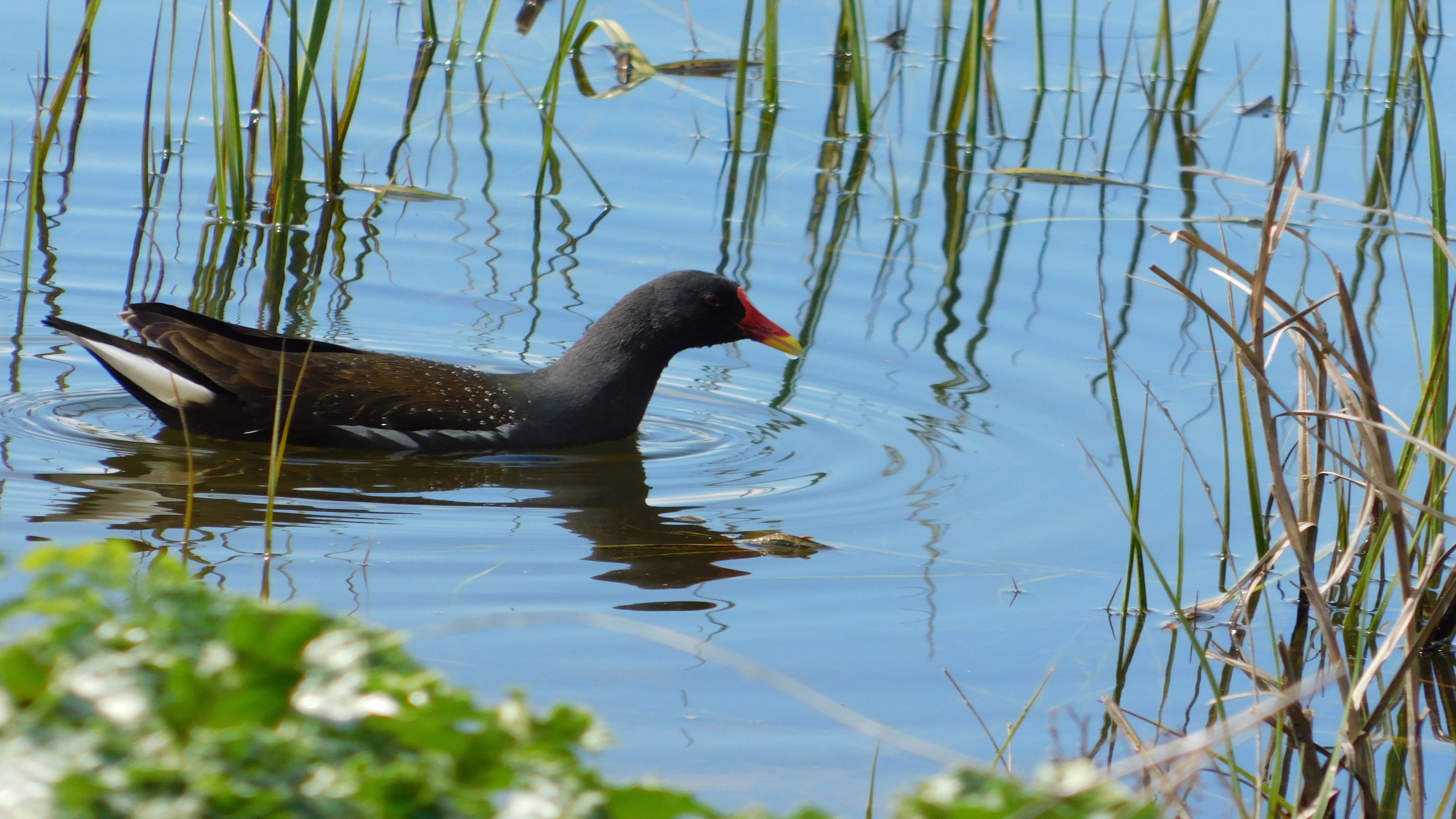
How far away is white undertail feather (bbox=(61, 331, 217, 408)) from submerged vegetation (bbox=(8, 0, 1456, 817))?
61 cm

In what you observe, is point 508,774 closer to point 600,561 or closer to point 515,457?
point 600,561

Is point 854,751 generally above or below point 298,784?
below

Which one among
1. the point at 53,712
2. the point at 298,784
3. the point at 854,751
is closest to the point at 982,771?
the point at 298,784

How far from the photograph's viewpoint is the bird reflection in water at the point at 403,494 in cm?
432

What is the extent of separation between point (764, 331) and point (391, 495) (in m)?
1.65

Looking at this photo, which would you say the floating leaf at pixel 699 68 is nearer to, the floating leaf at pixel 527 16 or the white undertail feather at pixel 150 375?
the floating leaf at pixel 527 16

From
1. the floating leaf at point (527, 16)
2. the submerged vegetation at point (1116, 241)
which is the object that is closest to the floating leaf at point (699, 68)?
the submerged vegetation at point (1116, 241)

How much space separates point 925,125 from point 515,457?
4.35 meters

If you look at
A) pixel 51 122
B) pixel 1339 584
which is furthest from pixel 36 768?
pixel 51 122

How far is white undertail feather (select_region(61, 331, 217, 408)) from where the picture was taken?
5035mm

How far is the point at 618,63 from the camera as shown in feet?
31.2

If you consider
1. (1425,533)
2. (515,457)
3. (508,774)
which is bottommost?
(515,457)

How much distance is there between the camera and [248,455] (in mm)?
5066

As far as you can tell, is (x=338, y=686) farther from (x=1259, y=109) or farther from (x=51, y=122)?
(x=1259, y=109)
